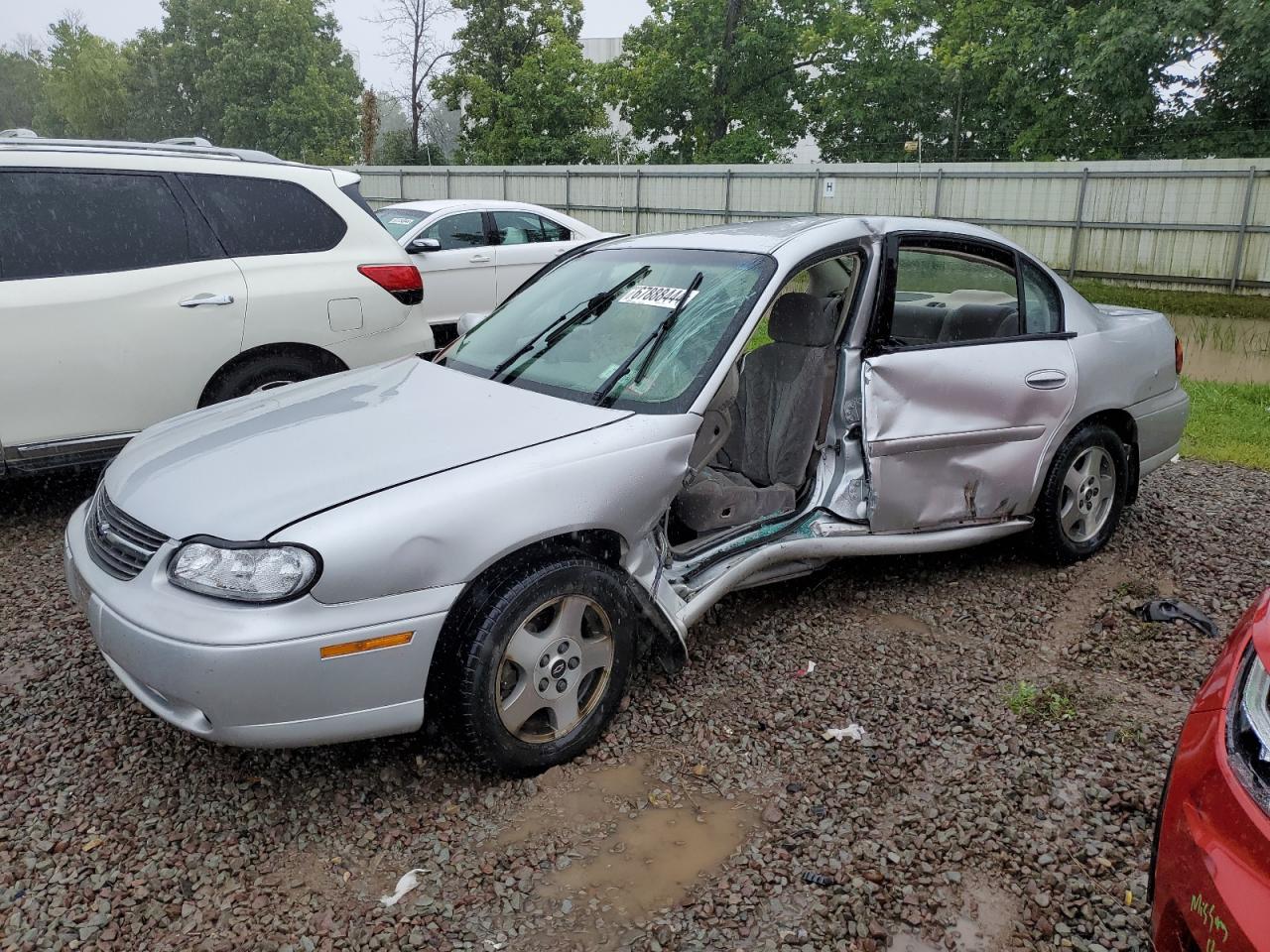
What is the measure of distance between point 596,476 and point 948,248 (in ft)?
7.56

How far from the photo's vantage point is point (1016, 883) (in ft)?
8.48

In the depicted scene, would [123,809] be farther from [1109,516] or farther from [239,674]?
[1109,516]

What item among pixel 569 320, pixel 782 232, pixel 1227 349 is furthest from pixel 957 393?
pixel 1227 349

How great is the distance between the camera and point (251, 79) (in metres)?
49.8

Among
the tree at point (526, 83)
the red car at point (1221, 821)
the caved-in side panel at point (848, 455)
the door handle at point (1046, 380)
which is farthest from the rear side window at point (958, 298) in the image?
the tree at point (526, 83)

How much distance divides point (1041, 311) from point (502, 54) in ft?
106

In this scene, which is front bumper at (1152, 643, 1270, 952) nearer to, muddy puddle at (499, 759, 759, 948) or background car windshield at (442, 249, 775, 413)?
muddy puddle at (499, 759, 759, 948)

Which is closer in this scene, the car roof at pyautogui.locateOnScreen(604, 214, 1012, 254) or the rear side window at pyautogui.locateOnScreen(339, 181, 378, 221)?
the car roof at pyautogui.locateOnScreen(604, 214, 1012, 254)

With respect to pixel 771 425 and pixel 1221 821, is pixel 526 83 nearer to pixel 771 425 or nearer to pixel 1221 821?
pixel 771 425

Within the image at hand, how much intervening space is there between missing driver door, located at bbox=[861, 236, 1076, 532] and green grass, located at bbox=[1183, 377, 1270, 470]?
11.1 ft

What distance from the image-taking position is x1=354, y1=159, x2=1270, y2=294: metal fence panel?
15.7 metres

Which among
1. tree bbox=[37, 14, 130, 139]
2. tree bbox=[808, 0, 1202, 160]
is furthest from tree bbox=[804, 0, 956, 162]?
tree bbox=[37, 14, 130, 139]

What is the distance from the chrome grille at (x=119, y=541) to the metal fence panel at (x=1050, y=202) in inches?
669

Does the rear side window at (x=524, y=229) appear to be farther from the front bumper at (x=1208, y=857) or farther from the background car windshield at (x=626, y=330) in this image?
the front bumper at (x=1208, y=857)
